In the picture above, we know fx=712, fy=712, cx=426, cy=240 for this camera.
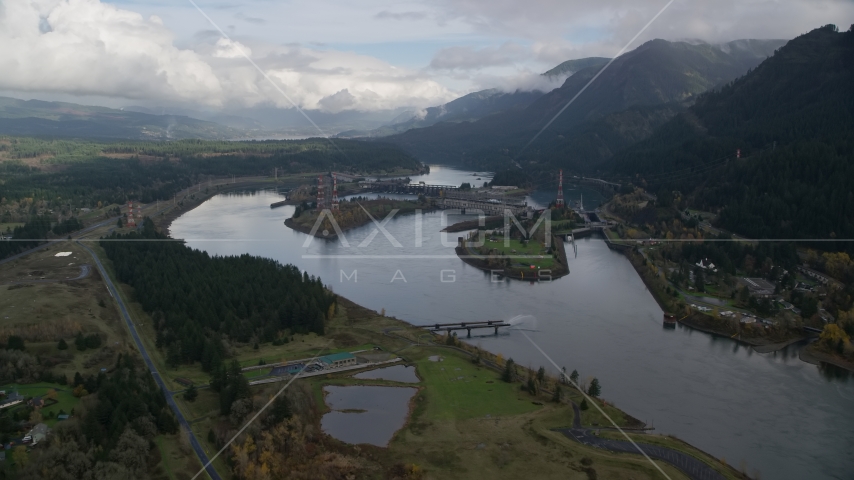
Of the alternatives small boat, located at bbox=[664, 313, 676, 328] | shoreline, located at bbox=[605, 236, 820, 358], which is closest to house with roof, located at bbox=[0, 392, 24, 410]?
small boat, located at bbox=[664, 313, 676, 328]

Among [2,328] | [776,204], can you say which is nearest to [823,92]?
[776,204]

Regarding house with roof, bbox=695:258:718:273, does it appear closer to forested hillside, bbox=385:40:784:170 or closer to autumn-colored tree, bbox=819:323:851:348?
autumn-colored tree, bbox=819:323:851:348

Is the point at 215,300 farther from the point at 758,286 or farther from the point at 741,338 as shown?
the point at 758,286

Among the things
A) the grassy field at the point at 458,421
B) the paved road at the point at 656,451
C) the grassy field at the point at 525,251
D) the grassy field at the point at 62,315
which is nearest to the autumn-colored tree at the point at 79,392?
the grassy field at the point at 62,315

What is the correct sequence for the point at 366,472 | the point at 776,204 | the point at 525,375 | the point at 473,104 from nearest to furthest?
the point at 366,472 < the point at 525,375 < the point at 776,204 < the point at 473,104

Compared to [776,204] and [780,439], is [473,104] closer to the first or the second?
[776,204]

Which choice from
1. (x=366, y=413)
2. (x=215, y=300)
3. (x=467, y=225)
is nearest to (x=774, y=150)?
(x=467, y=225)

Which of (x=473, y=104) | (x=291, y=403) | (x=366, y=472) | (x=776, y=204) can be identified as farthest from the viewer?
(x=473, y=104)

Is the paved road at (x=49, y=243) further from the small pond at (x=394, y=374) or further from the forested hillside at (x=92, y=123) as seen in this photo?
the forested hillside at (x=92, y=123)
